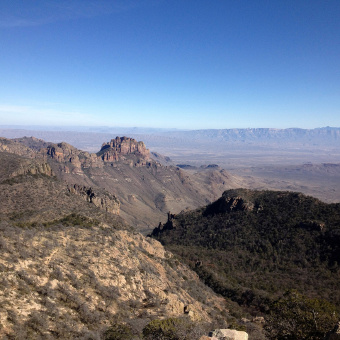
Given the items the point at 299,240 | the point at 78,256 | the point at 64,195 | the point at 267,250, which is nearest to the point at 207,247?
the point at 267,250

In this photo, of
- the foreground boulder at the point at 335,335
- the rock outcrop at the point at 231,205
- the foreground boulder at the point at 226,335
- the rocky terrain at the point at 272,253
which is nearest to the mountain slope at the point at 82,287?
the foreground boulder at the point at 226,335

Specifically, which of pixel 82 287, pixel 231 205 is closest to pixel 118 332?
pixel 82 287

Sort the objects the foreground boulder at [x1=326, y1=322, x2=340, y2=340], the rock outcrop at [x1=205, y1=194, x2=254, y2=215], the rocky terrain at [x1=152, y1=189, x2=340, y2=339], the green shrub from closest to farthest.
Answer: the foreground boulder at [x1=326, y1=322, x2=340, y2=340], the green shrub, the rocky terrain at [x1=152, y1=189, x2=340, y2=339], the rock outcrop at [x1=205, y1=194, x2=254, y2=215]

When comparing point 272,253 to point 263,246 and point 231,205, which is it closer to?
point 263,246

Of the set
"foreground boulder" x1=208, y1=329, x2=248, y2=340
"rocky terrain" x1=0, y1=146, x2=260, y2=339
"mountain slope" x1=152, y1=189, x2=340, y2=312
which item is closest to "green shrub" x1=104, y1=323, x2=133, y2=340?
"rocky terrain" x1=0, y1=146, x2=260, y2=339

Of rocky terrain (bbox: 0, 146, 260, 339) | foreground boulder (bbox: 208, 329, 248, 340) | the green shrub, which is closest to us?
rocky terrain (bbox: 0, 146, 260, 339)

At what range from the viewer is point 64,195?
6003cm

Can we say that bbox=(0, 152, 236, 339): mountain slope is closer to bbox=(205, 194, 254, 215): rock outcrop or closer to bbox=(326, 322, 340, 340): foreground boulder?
bbox=(326, 322, 340, 340): foreground boulder

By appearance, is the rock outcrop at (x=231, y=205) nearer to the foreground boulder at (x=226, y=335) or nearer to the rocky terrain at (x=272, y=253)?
the rocky terrain at (x=272, y=253)

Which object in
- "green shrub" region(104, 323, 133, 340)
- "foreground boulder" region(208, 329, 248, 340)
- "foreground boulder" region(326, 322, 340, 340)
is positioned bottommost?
"foreground boulder" region(208, 329, 248, 340)

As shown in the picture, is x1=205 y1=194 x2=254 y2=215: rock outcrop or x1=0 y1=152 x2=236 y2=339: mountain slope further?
x1=205 y1=194 x2=254 y2=215: rock outcrop

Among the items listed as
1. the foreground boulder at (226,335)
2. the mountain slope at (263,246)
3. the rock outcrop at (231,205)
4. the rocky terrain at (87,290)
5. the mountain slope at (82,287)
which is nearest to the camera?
the mountain slope at (82,287)

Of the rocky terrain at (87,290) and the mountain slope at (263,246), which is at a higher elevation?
the rocky terrain at (87,290)

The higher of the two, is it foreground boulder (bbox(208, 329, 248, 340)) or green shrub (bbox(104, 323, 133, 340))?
green shrub (bbox(104, 323, 133, 340))
